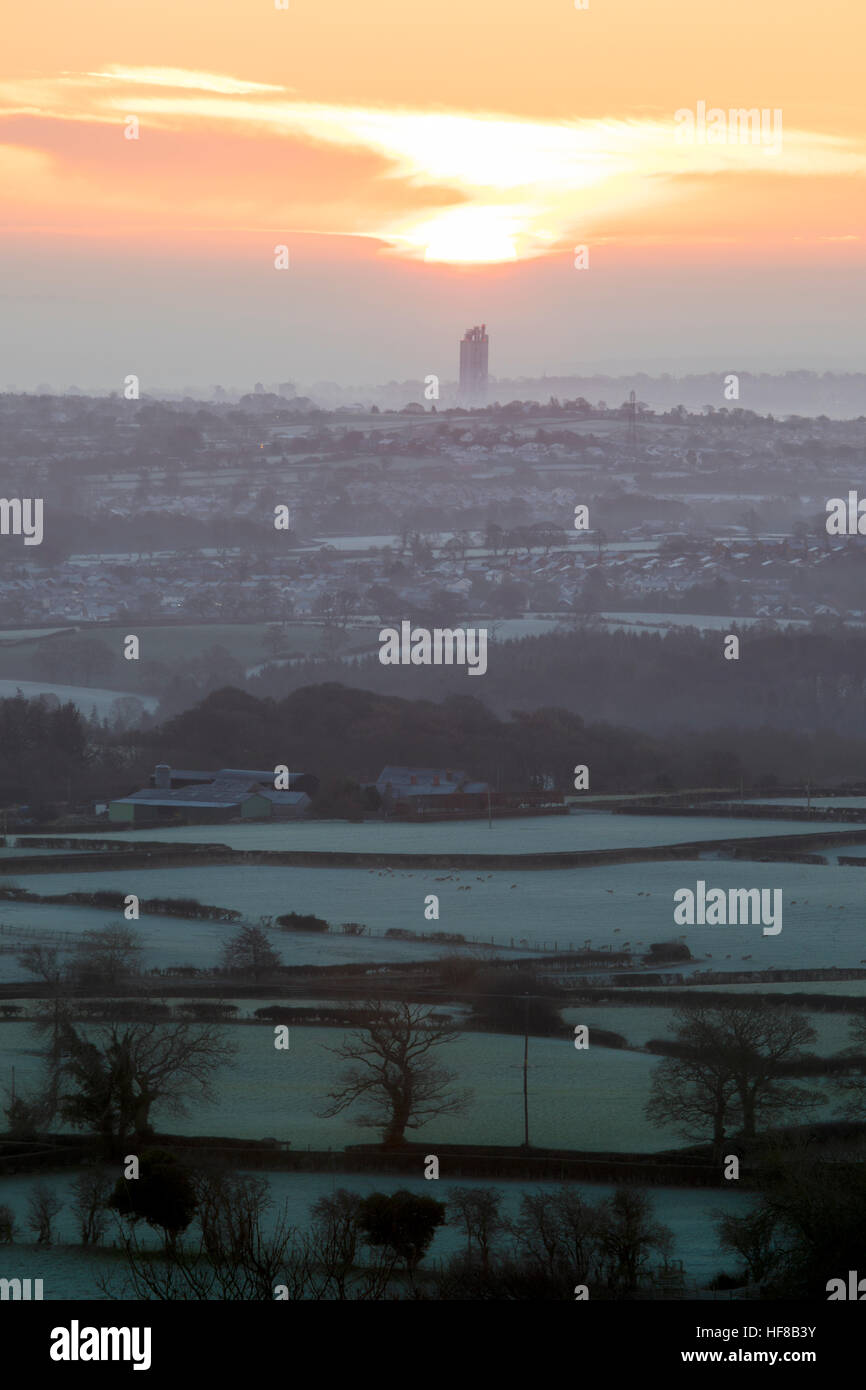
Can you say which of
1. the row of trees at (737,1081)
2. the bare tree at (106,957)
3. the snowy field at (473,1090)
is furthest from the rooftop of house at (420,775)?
the row of trees at (737,1081)

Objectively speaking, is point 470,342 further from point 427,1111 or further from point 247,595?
point 427,1111

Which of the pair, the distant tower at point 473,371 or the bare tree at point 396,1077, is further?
the distant tower at point 473,371

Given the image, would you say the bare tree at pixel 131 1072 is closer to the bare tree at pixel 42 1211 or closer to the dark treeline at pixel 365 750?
the bare tree at pixel 42 1211

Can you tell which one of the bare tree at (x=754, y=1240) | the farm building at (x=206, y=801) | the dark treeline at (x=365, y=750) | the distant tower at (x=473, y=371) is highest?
the distant tower at (x=473, y=371)

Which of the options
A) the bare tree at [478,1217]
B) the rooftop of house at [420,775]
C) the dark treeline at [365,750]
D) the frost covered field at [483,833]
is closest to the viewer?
the bare tree at [478,1217]

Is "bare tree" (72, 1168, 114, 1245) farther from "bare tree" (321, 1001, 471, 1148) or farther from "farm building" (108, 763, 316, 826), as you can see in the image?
"farm building" (108, 763, 316, 826)

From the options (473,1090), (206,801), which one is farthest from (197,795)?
(473,1090)
